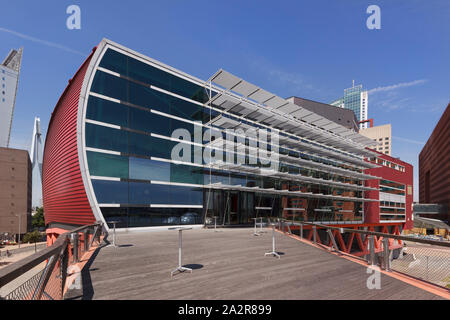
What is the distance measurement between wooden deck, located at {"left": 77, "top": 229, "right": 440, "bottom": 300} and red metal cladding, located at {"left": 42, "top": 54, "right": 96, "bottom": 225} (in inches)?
414

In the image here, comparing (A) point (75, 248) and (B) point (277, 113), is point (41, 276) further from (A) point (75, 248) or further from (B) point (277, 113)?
(B) point (277, 113)

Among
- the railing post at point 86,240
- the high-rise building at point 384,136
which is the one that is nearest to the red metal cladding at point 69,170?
the railing post at point 86,240

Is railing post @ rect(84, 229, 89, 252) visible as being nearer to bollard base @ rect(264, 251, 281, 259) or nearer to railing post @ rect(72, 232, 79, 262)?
railing post @ rect(72, 232, 79, 262)

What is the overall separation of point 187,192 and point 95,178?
696cm

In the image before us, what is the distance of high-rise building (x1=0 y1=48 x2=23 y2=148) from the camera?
9800cm

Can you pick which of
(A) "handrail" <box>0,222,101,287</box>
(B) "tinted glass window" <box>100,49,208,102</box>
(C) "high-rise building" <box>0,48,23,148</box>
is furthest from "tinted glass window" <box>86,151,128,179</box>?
(C) "high-rise building" <box>0,48,23,148</box>

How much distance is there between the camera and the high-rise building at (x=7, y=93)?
98.0m

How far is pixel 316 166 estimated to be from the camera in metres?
30.8

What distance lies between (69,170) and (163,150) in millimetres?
7038

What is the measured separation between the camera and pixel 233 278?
5527 mm

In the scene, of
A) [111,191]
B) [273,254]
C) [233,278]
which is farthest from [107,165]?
[233,278]

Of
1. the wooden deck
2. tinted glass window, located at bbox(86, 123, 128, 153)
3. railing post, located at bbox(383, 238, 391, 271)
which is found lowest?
the wooden deck

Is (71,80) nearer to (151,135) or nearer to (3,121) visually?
(151,135)

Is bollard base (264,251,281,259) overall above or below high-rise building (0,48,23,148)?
below
